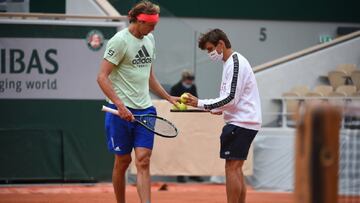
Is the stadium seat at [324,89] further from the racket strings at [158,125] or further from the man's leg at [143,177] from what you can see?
the man's leg at [143,177]

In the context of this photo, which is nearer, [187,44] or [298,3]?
[187,44]

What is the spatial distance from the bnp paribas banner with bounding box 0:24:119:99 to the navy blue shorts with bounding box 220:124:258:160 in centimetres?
574

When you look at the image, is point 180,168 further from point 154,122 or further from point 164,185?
point 154,122

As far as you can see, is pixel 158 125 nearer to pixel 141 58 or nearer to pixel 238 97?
pixel 141 58

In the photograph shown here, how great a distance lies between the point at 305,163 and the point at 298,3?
18406mm

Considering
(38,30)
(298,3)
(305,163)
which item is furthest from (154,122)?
(298,3)

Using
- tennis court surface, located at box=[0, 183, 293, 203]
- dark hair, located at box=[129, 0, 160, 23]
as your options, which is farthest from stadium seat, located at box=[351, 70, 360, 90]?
dark hair, located at box=[129, 0, 160, 23]

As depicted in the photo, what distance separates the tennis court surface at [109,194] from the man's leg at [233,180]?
2.93 metres

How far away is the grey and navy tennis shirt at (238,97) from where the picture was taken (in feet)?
27.6

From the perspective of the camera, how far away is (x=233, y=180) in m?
8.50

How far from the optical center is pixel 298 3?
21922 mm

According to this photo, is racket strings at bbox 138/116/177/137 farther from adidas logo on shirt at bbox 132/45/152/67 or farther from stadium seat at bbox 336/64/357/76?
stadium seat at bbox 336/64/357/76

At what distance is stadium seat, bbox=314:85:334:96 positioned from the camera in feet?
52.0

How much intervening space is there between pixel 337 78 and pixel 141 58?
8.85 metres
